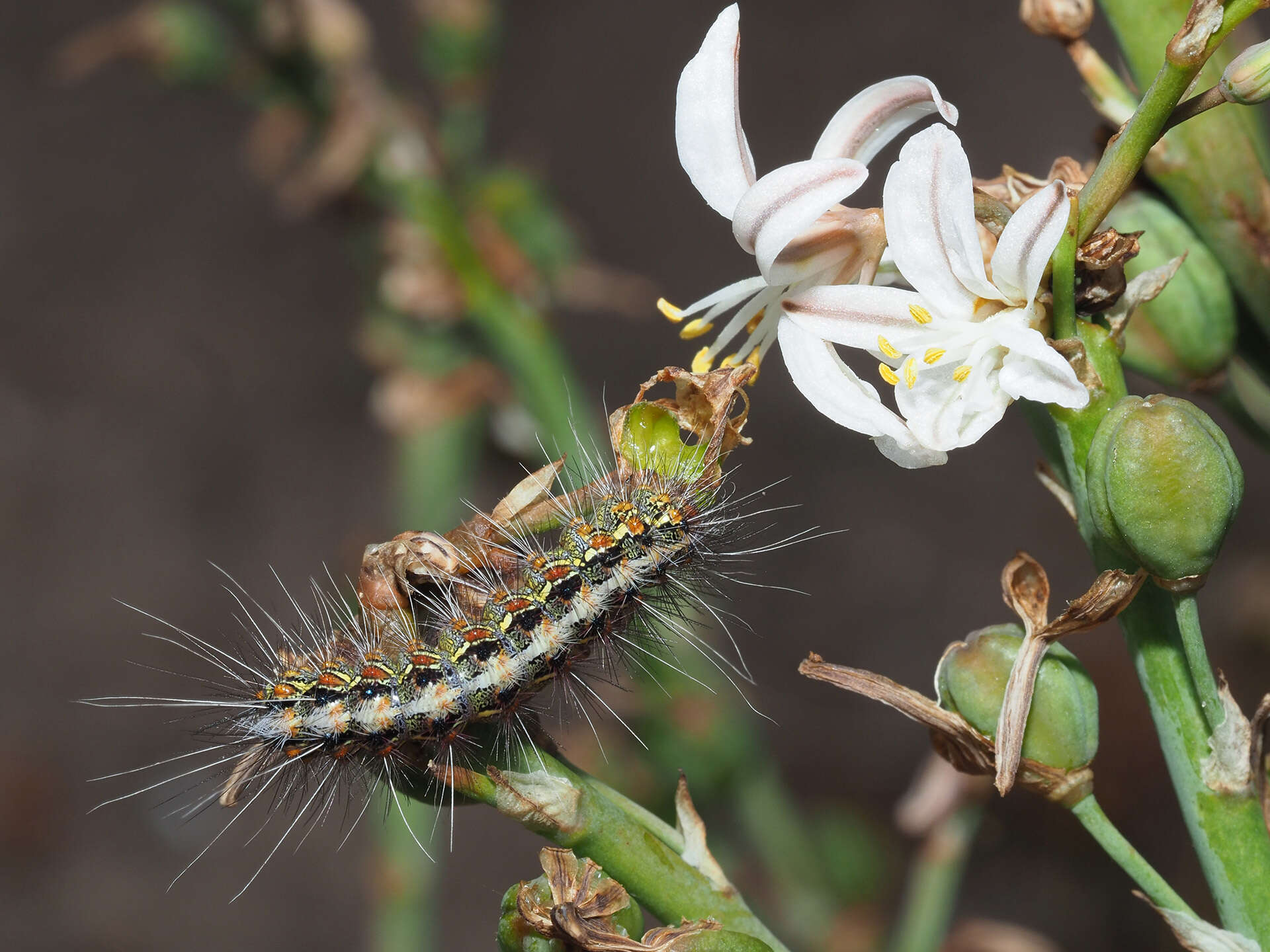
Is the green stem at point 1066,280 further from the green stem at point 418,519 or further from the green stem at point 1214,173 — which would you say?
the green stem at point 418,519

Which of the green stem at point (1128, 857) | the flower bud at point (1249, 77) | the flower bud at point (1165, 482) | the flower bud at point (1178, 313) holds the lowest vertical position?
the green stem at point (1128, 857)

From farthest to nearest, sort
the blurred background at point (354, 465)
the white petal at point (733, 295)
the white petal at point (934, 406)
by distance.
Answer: the blurred background at point (354, 465) < the white petal at point (733, 295) < the white petal at point (934, 406)

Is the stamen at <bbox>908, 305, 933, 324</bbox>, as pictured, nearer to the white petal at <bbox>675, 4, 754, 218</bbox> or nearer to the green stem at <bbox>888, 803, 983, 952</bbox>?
the white petal at <bbox>675, 4, 754, 218</bbox>

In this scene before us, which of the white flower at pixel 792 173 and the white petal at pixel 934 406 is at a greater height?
the white flower at pixel 792 173

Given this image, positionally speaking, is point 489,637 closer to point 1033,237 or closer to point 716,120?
point 716,120

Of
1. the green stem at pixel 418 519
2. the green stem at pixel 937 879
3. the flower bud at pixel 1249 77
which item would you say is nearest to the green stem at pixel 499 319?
the green stem at pixel 418 519

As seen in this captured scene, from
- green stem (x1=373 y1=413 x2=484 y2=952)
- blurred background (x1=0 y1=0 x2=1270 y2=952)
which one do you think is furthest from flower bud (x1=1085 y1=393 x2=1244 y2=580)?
blurred background (x1=0 y1=0 x2=1270 y2=952)
